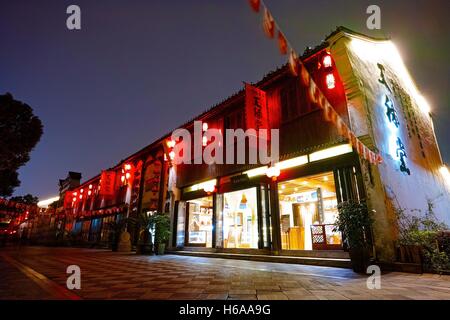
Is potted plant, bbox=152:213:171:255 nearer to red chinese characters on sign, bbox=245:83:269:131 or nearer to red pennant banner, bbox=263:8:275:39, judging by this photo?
red chinese characters on sign, bbox=245:83:269:131

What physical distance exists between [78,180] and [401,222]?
44058mm

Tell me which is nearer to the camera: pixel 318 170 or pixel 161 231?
pixel 318 170

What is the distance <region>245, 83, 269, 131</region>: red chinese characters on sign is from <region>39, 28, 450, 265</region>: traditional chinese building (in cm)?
10

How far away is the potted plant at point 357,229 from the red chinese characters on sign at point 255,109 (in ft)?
15.1

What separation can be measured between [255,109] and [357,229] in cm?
572

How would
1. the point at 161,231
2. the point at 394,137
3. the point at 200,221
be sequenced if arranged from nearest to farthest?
the point at 394,137 → the point at 161,231 → the point at 200,221

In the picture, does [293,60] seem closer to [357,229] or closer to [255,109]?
[357,229]

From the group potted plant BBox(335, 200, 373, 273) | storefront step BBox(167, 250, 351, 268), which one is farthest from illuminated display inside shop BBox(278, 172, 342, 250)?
potted plant BBox(335, 200, 373, 273)

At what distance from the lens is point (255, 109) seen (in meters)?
9.67

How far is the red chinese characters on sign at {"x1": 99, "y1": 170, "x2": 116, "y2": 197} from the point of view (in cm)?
2094

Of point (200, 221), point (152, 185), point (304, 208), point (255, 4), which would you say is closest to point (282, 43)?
point (255, 4)

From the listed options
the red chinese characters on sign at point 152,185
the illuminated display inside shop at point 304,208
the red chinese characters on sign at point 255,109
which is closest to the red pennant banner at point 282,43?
the red chinese characters on sign at point 255,109

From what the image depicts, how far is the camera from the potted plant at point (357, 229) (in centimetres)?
571

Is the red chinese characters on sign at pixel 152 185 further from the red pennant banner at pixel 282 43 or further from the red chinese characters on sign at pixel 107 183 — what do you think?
the red pennant banner at pixel 282 43
